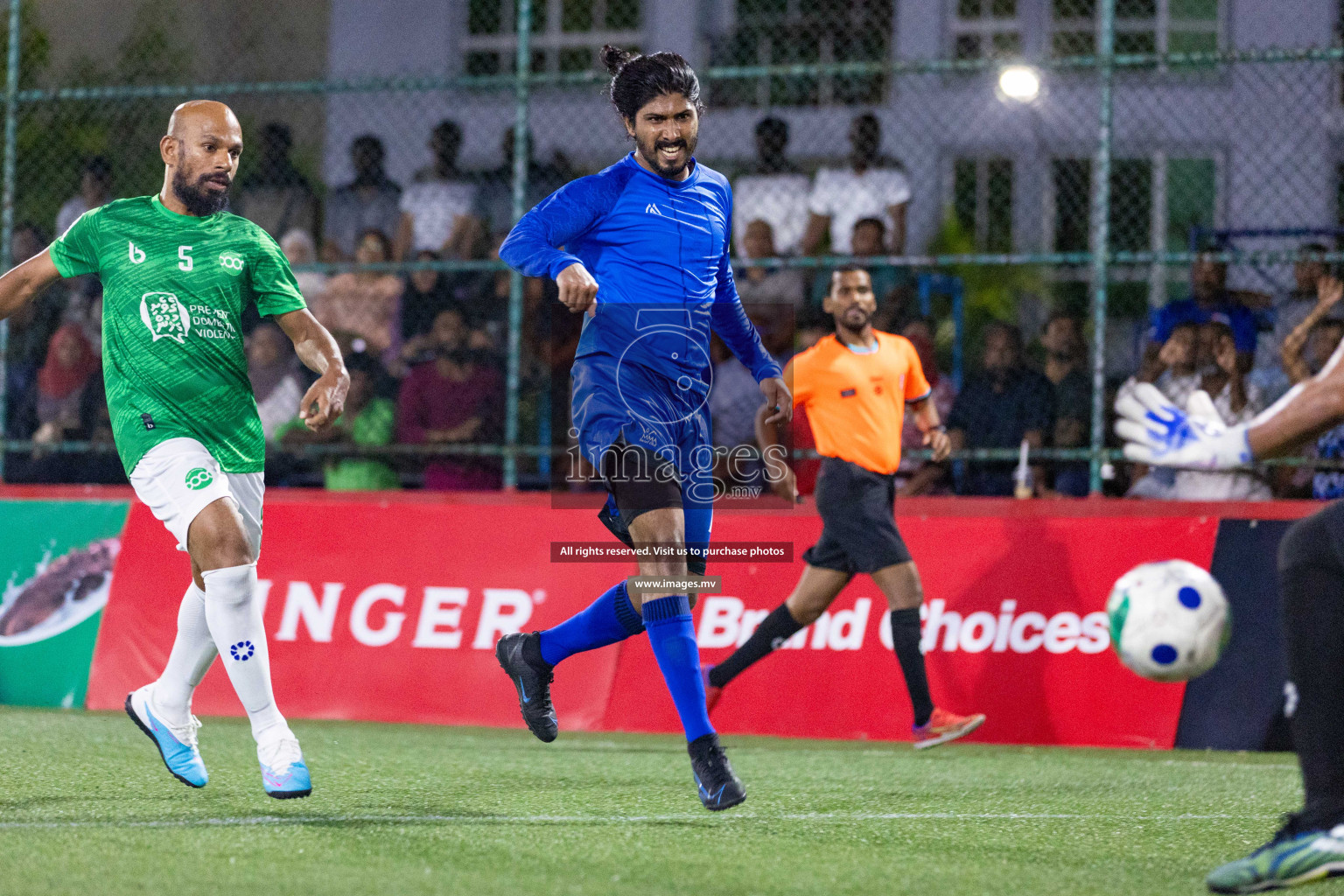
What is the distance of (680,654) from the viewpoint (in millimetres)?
5238

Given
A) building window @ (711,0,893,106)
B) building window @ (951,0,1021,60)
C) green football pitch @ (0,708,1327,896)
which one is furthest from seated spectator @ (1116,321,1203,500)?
building window @ (951,0,1021,60)

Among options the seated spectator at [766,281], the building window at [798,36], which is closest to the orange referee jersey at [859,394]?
the seated spectator at [766,281]

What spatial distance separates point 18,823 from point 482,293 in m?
6.39

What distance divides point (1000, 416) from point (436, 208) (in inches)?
177

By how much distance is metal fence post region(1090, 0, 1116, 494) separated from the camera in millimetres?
9117

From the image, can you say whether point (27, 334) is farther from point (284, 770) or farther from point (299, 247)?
point (284, 770)

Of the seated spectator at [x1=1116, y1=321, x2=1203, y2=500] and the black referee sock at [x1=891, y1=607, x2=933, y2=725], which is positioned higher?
the seated spectator at [x1=1116, y1=321, x2=1203, y2=500]

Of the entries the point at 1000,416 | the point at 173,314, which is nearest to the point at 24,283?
the point at 173,314

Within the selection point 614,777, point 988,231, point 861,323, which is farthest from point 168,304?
point 988,231

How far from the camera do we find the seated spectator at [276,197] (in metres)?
11.9

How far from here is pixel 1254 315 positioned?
994cm

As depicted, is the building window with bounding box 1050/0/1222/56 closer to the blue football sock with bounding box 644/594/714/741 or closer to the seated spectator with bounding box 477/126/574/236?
the seated spectator with bounding box 477/126/574/236

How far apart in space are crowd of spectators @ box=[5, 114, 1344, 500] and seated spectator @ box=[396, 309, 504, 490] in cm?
1

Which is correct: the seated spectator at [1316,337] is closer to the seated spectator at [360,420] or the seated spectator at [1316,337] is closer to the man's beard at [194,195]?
the seated spectator at [360,420]
